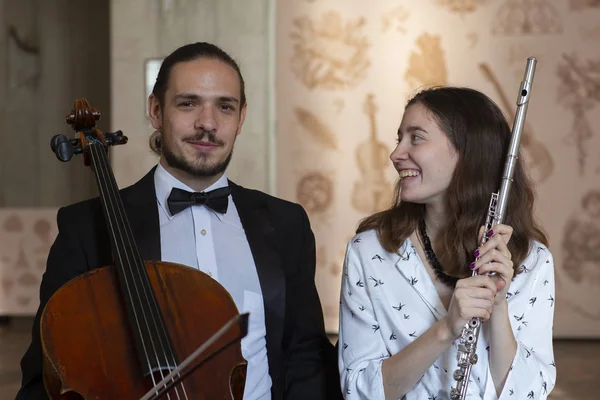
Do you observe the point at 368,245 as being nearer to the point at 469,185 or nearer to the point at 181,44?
the point at 469,185

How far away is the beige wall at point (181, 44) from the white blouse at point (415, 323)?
2593 millimetres

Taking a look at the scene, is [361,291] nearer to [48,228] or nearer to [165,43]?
[165,43]

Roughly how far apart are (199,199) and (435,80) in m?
2.69

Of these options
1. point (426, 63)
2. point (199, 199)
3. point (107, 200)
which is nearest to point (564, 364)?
point (426, 63)

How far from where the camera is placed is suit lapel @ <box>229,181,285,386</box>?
77.2 inches

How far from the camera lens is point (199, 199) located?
202 cm

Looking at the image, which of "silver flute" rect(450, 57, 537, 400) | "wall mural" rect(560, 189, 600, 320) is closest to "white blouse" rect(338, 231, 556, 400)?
"silver flute" rect(450, 57, 537, 400)

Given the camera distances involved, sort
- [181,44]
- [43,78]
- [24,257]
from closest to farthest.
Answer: [181,44], [24,257], [43,78]

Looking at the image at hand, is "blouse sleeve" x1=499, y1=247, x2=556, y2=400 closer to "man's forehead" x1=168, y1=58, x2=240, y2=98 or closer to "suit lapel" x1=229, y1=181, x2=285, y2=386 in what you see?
"suit lapel" x1=229, y1=181, x2=285, y2=386

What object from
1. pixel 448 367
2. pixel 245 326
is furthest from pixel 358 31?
pixel 245 326

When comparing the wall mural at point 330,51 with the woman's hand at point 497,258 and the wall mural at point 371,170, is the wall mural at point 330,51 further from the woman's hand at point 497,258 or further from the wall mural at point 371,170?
the woman's hand at point 497,258

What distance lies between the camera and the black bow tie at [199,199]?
2004mm

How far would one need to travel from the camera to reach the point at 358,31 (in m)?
4.48

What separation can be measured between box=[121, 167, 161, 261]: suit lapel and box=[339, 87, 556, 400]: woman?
0.48 m
